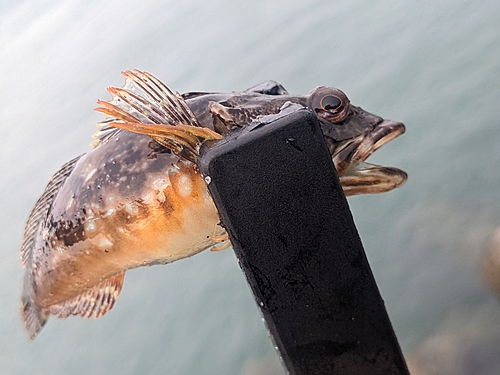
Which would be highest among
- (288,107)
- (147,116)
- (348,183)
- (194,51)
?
(194,51)

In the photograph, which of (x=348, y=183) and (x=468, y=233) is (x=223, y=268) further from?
(x=348, y=183)

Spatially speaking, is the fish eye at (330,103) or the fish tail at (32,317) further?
the fish tail at (32,317)

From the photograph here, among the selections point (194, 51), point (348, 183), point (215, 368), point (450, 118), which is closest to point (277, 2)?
point (194, 51)

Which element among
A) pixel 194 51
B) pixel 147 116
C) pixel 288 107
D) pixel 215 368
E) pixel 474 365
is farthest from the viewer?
pixel 194 51

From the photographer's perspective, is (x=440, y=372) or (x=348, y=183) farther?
(x=440, y=372)

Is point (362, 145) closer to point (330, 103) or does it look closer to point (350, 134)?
point (350, 134)

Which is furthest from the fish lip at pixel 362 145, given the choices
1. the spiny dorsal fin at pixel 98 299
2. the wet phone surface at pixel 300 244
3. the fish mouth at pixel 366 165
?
the spiny dorsal fin at pixel 98 299

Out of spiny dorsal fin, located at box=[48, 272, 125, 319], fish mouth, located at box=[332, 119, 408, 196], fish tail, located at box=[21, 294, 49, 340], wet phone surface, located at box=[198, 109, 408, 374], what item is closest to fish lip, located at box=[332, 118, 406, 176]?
fish mouth, located at box=[332, 119, 408, 196]

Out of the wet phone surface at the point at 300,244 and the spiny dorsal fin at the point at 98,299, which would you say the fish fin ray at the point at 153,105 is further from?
the spiny dorsal fin at the point at 98,299

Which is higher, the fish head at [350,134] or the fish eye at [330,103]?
the fish eye at [330,103]
